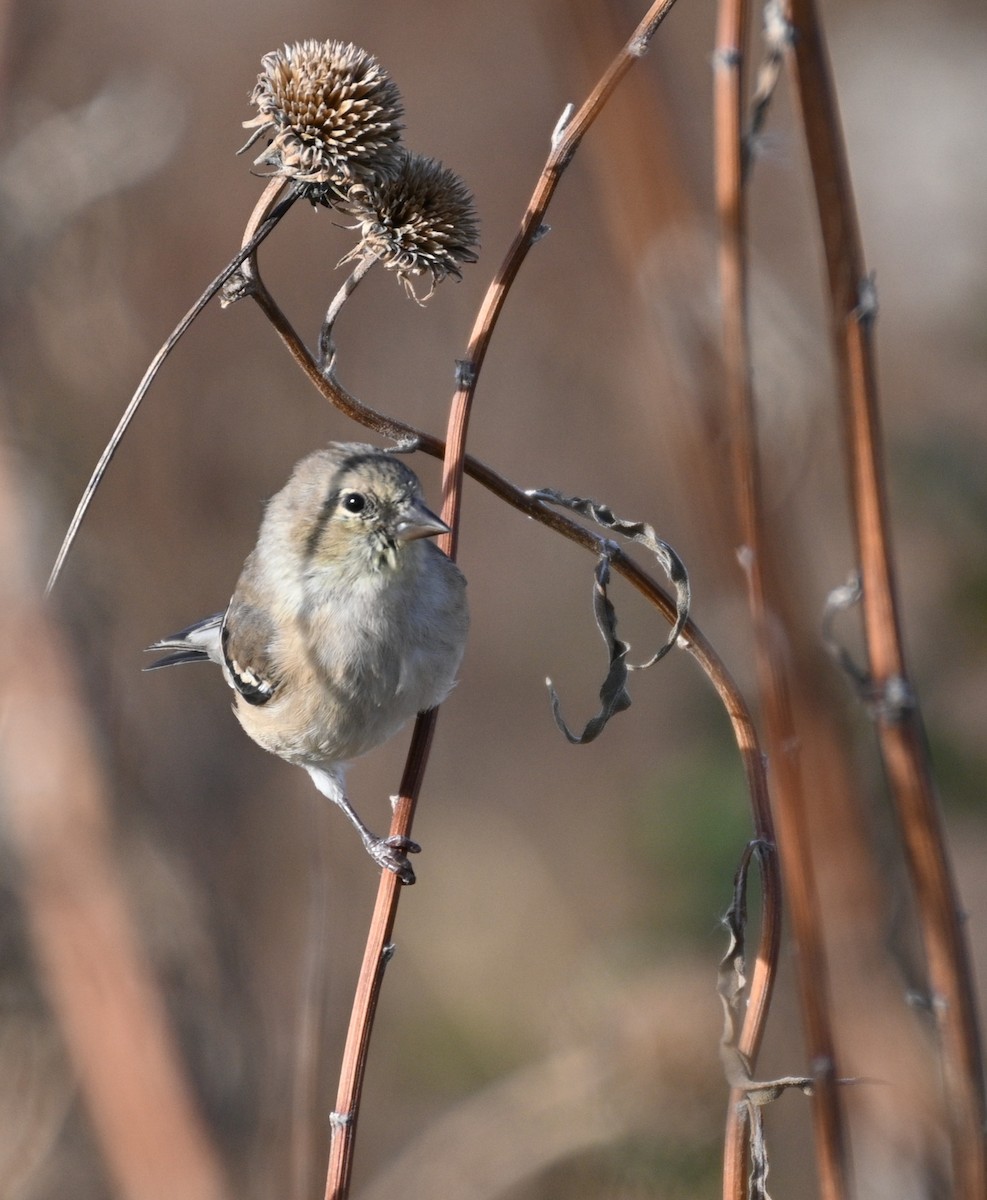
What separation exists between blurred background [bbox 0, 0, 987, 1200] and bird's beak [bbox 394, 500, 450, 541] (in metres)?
0.48

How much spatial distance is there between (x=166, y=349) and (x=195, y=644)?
2.23m

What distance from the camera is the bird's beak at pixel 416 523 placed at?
2.27 meters

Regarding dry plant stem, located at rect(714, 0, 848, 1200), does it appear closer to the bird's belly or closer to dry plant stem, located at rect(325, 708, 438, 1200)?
dry plant stem, located at rect(325, 708, 438, 1200)

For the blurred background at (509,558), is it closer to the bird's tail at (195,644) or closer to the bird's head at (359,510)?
the bird's tail at (195,644)

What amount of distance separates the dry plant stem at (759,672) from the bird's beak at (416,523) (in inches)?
29.5

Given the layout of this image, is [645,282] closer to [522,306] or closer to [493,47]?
[522,306]

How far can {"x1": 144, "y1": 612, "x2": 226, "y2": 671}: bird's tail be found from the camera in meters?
3.39

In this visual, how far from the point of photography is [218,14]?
667 cm

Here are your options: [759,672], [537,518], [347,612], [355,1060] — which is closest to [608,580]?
[537,518]

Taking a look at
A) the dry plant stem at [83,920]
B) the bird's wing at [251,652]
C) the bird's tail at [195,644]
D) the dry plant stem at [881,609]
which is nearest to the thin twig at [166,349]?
the dry plant stem at [881,609]

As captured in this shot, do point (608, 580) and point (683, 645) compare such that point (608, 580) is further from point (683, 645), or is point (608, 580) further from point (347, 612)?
point (347, 612)

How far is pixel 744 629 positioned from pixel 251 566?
49.3 inches

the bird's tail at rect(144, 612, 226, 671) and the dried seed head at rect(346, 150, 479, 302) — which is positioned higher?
the bird's tail at rect(144, 612, 226, 671)

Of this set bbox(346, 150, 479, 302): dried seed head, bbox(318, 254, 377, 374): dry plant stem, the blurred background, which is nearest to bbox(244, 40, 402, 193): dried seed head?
bbox(346, 150, 479, 302): dried seed head
